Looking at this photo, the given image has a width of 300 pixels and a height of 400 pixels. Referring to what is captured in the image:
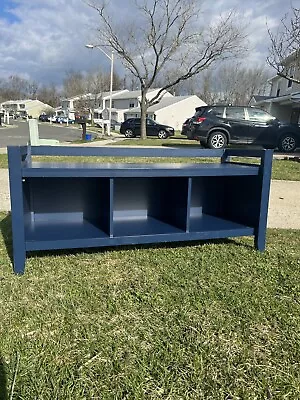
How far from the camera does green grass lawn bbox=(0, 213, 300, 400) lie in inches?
71.9

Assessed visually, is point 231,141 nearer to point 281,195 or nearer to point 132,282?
point 281,195

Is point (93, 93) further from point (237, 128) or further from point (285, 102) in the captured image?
point (237, 128)

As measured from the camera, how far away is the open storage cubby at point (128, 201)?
3045 millimetres

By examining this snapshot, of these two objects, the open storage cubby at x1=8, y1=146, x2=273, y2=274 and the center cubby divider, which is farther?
the center cubby divider

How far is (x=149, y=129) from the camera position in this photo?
2720 cm

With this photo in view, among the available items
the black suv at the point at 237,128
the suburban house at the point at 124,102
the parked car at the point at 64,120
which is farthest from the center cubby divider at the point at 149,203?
the parked car at the point at 64,120

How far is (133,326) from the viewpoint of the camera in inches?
91.5

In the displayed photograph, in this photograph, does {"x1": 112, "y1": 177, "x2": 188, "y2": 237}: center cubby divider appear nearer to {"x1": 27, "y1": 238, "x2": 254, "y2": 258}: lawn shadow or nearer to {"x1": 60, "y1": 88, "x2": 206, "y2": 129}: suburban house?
{"x1": 27, "y1": 238, "x2": 254, "y2": 258}: lawn shadow

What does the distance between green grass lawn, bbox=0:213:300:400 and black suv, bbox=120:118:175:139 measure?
24018 millimetres

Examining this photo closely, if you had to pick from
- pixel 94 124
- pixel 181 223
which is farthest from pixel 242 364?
pixel 94 124

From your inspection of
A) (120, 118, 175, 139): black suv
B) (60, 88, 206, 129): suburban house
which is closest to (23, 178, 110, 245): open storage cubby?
(120, 118, 175, 139): black suv

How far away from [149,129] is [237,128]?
47.5 ft

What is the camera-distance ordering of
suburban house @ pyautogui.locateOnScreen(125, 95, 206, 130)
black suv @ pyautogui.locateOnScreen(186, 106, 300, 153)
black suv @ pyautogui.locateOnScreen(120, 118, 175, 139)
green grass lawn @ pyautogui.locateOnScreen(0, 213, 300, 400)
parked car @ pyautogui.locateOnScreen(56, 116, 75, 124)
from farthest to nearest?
parked car @ pyautogui.locateOnScreen(56, 116, 75, 124)
suburban house @ pyautogui.locateOnScreen(125, 95, 206, 130)
black suv @ pyautogui.locateOnScreen(120, 118, 175, 139)
black suv @ pyautogui.locateOnScreen(186, 106, 300, 153)
green grass lawn @ pyautogui.locateOnScreen(0, 213, 300, 400)

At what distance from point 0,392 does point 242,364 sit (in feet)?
4.47
